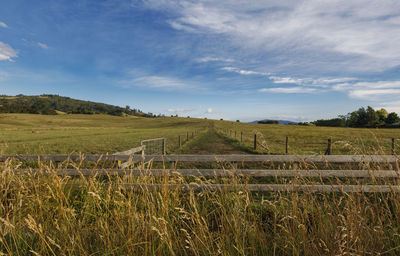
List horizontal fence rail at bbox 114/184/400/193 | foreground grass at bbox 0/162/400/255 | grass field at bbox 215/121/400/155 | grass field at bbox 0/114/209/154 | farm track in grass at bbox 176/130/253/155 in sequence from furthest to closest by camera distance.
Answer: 1. grass field at bbox 0/114/209/154
2. farm track in grass at bbox 176/130/253/155
3. grass field at bbox 215/121/400/155
4. horizontal fence rail at bbox 114/184/400/193
5. foreground grass at bbox 0/162/400/255

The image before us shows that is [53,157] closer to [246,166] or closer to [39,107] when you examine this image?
[246,166]

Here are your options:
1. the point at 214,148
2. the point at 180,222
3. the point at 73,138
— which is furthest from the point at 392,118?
the point at 180,222

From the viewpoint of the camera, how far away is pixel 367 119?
102 m

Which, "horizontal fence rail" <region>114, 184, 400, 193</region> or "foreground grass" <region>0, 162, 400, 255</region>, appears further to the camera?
"horizontal fence rail" <region>114, 184, 400, 193</region>

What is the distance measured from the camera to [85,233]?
2.50 meters

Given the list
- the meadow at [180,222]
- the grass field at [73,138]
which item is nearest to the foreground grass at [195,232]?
the meadow at [180,222]

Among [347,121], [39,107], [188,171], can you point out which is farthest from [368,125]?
[39,107]

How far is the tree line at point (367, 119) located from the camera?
100750 mm

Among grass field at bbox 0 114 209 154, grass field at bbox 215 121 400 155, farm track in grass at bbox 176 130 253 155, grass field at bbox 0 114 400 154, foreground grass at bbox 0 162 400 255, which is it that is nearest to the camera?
foreground grass at bbox 0 162 400 255

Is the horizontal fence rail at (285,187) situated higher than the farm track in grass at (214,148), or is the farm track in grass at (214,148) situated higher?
the horizontal fence rail at (285,187)

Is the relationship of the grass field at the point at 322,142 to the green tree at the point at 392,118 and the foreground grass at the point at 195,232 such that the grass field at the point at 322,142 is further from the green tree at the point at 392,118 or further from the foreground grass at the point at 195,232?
the green tree at the point at 392,118

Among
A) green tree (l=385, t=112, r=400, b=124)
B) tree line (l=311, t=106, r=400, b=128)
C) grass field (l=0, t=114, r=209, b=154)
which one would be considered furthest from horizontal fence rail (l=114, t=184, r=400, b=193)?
green tree (l=385, t=112, r=400, b=124)

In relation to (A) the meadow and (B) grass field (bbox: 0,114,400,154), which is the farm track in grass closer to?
(B) grass field (bbox: 0,114,400,154)

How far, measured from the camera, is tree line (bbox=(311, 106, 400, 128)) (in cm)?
10075
